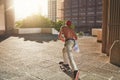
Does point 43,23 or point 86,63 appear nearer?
point 86,63

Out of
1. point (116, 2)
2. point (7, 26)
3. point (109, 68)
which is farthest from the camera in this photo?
point (7, 26)

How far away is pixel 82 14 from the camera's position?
→ 105 metres

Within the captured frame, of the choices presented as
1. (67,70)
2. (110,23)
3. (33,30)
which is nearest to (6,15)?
(33,30)

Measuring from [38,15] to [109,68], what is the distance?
51.4ft

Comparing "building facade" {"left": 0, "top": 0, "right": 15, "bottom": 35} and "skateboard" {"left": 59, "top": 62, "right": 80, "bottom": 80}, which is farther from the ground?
"building facade" {"left": 0, "top": 0, "right": 15, "bottom": 35}

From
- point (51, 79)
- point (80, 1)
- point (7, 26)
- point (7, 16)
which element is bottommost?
point (51, 79)

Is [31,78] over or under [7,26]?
under

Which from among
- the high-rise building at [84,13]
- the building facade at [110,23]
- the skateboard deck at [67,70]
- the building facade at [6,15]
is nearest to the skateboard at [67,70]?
the skateboard deck at [67,70]

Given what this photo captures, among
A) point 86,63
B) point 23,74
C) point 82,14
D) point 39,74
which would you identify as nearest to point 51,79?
point 39,74

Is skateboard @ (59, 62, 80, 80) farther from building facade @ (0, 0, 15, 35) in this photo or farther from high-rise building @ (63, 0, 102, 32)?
high-rise building @ (63, 0, 102, 32)

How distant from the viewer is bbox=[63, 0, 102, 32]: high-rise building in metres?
96.9

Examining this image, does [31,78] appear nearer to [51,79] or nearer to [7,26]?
[51,79]

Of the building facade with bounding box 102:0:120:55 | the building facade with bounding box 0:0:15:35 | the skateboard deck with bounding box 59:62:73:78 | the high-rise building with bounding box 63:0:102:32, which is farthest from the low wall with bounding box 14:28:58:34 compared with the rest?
the high-rise building with bounding box 63:0:102:32

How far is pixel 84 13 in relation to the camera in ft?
341
